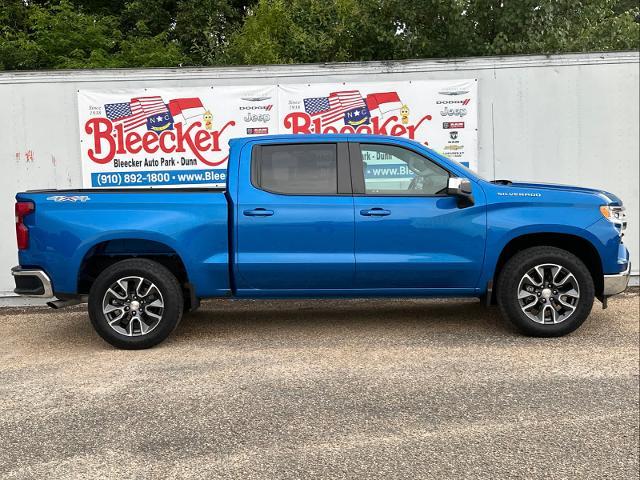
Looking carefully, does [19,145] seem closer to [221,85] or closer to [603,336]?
[221,85]

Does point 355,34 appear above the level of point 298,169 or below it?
above

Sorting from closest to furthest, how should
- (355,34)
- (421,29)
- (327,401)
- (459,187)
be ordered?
(327,401) < (459,187) < (421,29) < (355,34)

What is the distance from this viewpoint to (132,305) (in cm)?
571

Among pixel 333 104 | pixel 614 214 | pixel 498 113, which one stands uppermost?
pixel 333 104

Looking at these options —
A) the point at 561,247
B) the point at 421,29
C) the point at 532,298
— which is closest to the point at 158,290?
the point at 532,298

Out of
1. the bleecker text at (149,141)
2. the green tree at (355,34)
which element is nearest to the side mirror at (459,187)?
the bleecker text at (149,141)

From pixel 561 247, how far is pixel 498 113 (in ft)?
8.13

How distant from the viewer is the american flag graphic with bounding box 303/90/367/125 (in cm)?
797

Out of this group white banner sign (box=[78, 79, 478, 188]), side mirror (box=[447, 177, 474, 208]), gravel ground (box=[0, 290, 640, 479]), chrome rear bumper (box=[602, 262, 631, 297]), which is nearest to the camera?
gravel ground (box=[0, 290, 640, 479])

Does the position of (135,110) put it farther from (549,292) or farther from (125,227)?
(549,292)

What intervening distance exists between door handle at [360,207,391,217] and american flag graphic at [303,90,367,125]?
253 cm

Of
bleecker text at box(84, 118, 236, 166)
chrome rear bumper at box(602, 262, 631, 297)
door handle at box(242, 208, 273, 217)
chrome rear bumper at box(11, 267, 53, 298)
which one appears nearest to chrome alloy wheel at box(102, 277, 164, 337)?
chrome rear bumper at box(11, 267, 53, 298)

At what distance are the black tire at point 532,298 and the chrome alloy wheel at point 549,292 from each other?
1.1 inches

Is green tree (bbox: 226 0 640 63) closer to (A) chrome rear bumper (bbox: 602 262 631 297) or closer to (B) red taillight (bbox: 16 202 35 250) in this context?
(A) chrome rear bumper (bbox: 602 262 631 297)
